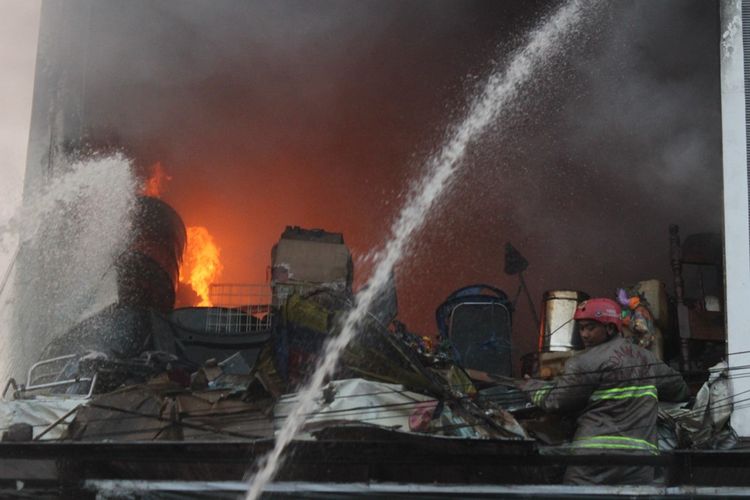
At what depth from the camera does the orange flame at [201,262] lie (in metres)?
11.8

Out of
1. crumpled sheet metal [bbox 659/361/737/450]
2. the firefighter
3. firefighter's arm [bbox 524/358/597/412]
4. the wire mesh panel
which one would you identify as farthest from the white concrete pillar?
the wire mesh panel

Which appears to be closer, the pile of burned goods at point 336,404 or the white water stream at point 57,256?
the pile of burned goods at point 336,404

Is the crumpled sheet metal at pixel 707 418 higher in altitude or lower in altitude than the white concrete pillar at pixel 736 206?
lower

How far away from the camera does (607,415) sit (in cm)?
552

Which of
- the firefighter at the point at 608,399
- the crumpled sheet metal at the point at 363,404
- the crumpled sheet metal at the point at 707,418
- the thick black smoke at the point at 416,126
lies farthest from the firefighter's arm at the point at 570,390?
the thick black smoke at the point at 416,126

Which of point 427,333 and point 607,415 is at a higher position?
point 427,333

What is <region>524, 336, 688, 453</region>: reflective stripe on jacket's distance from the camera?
545 cm

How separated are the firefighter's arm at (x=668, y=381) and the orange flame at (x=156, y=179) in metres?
8.11

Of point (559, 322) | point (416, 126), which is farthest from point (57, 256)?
point (416, 126)

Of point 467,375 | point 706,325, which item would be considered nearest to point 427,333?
point 706,325

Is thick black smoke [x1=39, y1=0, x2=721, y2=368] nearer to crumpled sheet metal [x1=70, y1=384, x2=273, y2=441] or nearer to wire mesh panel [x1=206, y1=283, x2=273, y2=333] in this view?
wire mesh panel [x1=206, y1=283, x2=273, y2=333]

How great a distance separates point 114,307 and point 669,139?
6442 millimetres

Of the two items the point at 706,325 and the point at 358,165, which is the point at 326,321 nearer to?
the point at 706,325

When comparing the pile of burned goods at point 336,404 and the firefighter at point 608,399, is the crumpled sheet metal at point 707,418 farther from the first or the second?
the firefighter at point 608,399
